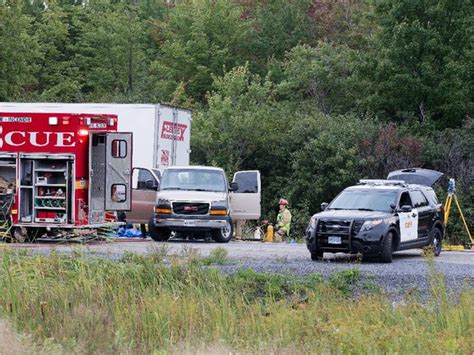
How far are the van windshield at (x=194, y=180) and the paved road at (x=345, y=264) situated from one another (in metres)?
2.84

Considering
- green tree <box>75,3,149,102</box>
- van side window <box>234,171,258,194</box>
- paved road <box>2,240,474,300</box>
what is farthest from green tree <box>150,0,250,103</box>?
paved road <box>2,240,474,300</box>

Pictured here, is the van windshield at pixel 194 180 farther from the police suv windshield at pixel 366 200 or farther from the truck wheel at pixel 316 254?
the truck wheel at pixel 316 254

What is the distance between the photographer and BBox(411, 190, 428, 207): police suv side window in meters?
25.5

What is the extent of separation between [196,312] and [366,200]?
11.7 metres

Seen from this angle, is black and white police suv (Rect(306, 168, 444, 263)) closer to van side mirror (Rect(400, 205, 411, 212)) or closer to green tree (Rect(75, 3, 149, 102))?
van side mirror (Rect(400, 205, 411, 212))

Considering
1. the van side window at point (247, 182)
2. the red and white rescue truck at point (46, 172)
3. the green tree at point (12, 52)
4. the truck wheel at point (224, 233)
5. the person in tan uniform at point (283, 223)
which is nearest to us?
the red and white rescue truck at point (46, 172)

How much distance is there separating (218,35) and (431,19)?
2026 centimetres

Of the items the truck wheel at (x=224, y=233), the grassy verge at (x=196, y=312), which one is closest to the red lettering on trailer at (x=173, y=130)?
the truck wheel at (x=224, y=233)

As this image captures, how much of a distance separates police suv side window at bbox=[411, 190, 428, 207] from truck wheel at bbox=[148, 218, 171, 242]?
706 cm

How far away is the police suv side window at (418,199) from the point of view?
25.5 meters

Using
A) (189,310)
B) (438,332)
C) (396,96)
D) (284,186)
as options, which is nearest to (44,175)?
(189,310)

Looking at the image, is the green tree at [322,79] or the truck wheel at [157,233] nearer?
the truck wheel at [157,233]

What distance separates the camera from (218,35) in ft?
219

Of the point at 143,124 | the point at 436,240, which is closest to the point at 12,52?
the point at 143,124
